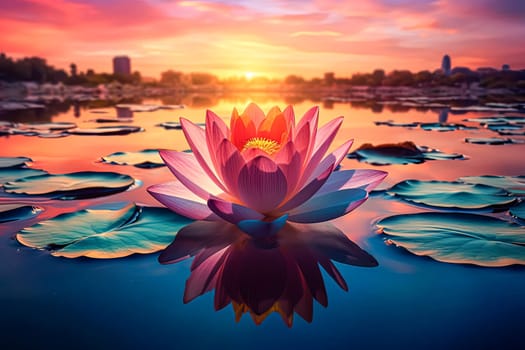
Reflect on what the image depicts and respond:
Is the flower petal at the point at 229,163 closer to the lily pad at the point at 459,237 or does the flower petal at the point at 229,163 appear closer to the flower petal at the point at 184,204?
the flower petal at the point at 184,204

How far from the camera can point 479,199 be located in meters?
1.32

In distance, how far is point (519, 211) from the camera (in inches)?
46.8

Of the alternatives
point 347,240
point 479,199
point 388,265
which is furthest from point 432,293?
point 479,199

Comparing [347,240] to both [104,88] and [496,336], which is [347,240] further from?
[104,88]

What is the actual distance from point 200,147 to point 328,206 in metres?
0.36

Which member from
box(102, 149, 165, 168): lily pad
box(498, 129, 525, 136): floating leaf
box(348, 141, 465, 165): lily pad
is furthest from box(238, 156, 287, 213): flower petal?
box(498, 129, 525, 136): floating leaf

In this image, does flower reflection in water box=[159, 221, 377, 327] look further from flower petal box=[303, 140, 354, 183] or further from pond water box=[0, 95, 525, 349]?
flower petal box=[303, 140, 354, 183]

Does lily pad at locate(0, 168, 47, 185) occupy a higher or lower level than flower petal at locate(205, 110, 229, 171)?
lower

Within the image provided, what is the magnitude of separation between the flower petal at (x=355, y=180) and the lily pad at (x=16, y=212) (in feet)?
2.71

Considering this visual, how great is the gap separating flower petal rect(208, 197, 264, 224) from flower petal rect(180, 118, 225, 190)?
125 mm

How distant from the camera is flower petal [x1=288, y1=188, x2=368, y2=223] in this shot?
0.99 meters

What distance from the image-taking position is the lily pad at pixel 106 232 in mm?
924

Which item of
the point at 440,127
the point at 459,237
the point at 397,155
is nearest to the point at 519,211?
the point at 459,237

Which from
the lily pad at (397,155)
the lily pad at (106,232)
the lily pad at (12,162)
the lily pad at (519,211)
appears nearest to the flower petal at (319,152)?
the lily pad at (106,232)
